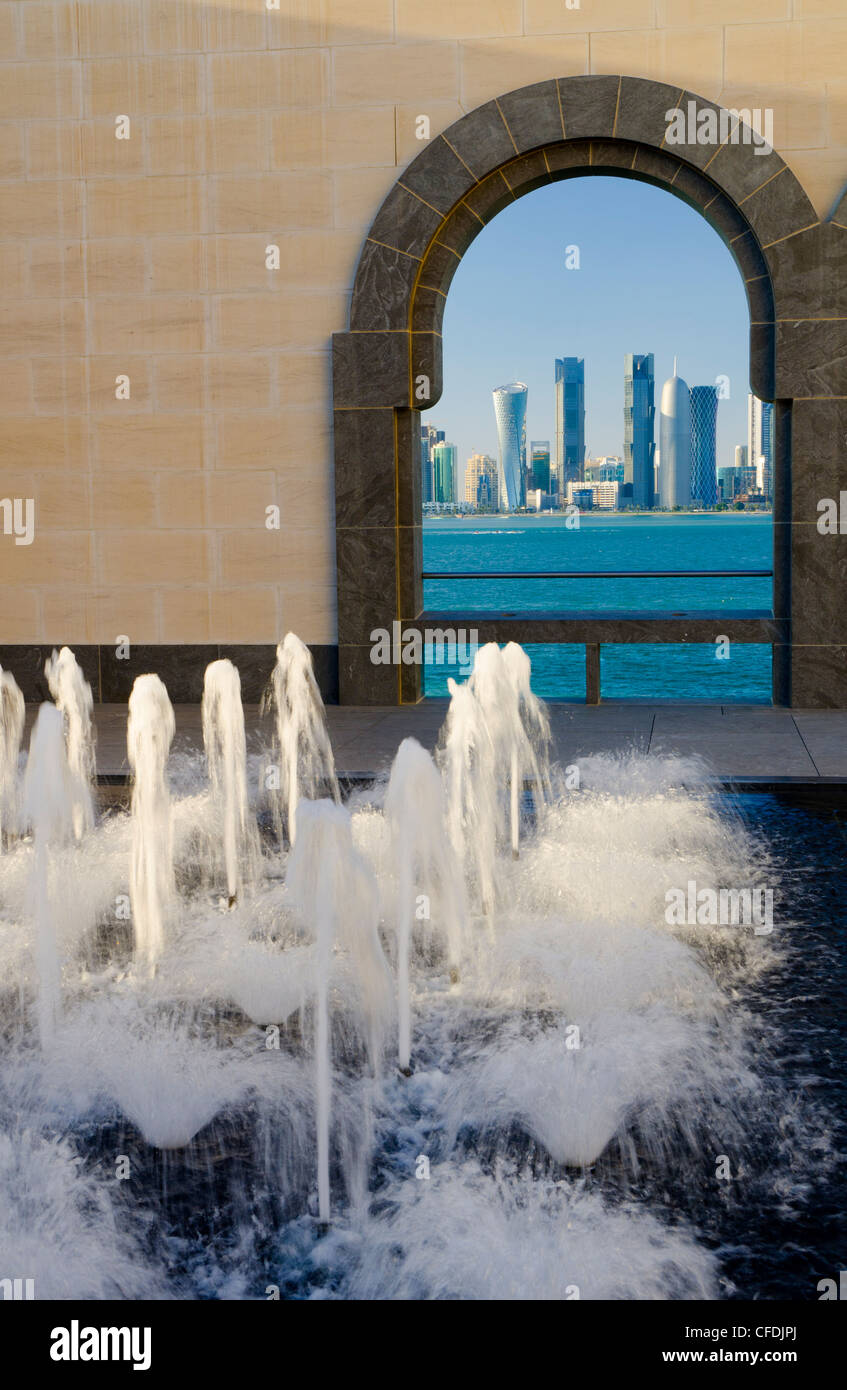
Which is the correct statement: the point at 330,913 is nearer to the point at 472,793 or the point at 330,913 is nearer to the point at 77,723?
the point at 472,793

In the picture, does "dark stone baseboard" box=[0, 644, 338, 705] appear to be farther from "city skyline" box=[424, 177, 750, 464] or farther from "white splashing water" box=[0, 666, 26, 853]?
"city skyline" box=[424, 177, 750, 464]

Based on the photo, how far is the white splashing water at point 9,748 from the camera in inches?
326

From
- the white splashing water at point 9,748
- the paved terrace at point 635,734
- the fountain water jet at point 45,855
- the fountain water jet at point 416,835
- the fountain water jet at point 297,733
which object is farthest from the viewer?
the paved terrace at point 635,734

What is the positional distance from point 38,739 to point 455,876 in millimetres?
1985

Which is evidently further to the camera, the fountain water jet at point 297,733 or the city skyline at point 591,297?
the city skyline at point 591,297

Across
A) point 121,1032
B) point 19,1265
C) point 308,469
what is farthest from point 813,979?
point 308,469

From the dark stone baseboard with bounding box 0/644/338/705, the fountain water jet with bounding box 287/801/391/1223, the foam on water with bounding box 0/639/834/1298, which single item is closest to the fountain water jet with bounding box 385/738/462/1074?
the foam on water with bounding box 0/639/834/1298

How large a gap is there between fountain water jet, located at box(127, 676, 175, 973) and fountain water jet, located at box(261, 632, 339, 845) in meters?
0.77

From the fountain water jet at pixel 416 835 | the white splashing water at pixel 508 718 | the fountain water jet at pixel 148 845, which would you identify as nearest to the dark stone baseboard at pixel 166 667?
the white splashing water at pixel 508 718

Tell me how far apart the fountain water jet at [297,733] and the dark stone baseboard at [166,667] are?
0.14m

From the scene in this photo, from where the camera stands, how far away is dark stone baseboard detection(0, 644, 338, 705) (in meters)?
12.2

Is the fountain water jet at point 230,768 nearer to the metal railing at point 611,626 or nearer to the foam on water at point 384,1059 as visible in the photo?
the foam on water at point 384,1059

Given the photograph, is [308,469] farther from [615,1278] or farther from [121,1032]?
[615,1278]

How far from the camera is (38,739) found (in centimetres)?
561
